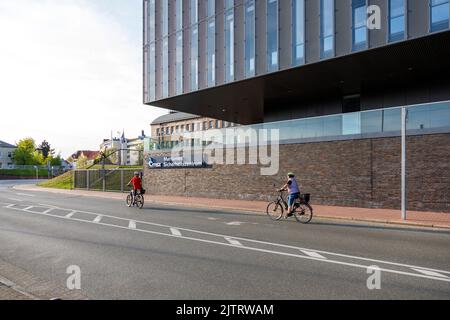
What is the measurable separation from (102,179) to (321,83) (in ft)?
76.1

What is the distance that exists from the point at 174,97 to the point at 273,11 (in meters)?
10.1

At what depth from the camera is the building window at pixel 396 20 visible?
661 inches

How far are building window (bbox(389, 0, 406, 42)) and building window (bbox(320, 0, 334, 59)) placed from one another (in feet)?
9.51

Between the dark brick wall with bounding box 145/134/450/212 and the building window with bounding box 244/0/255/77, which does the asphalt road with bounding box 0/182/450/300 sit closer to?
the dark brick wall with bounding box 145/134/450/212

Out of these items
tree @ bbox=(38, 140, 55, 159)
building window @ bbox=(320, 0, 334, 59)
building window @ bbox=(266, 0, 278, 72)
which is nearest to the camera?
building window @ bbox=(320, 0, 334, 59)

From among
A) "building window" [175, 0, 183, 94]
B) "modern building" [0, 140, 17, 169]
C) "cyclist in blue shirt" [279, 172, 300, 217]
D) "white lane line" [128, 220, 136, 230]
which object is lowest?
"white lane line" [128, 220, 136, 230]

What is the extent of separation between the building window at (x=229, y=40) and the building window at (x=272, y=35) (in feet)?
9.38

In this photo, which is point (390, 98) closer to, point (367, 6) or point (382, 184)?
point (367, 6)

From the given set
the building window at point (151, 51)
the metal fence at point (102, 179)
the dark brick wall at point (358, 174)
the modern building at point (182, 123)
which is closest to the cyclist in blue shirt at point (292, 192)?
the dark brick wall at point (358, 174)

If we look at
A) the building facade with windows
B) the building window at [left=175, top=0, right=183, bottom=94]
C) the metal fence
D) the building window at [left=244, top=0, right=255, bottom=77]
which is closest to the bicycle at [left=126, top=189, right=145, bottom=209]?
the building facade with windows

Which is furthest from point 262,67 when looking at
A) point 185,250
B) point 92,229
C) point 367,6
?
point 185,250

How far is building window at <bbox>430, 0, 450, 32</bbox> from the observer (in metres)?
15.5

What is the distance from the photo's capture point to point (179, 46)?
90.9ft

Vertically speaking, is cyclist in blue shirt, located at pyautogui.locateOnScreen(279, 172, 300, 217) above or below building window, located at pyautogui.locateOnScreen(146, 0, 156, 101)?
below
